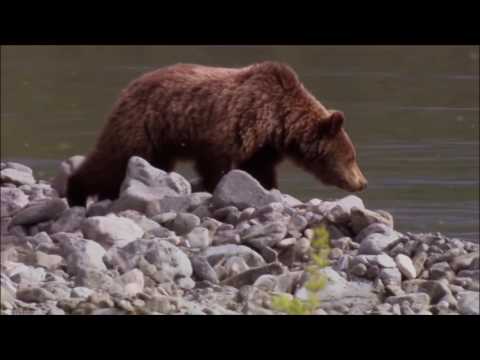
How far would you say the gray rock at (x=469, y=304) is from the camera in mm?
7332

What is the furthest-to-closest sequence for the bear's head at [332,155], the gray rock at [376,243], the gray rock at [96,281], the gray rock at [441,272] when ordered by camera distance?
the bear's head at [332,155] < the gray rock at [376,243] < the gray rock at [441,272] < the gray rock at [96,281]

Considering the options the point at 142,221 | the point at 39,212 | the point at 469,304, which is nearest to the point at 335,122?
the point at 142,221

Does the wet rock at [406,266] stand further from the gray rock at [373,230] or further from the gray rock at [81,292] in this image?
the gray rock at [81,292]

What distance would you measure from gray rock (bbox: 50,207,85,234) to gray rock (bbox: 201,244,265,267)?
4.05 feet

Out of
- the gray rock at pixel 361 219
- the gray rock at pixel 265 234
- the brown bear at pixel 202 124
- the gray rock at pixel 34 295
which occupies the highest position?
the brown bear at pixel 202 124

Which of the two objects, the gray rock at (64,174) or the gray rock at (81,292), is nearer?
the gray rock at (81,292)

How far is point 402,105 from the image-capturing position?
56.2 feet

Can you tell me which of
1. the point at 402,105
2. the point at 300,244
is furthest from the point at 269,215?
the point at 402,105

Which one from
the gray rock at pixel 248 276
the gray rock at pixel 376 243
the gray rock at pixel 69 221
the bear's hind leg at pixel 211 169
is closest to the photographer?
the gray rock at pixel 248 276

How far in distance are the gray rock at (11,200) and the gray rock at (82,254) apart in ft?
5.54

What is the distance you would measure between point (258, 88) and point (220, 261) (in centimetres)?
232

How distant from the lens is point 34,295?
7.31 m

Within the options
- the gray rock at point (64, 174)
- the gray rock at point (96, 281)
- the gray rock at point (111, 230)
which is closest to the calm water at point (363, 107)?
the gray rock at point (64, 174)

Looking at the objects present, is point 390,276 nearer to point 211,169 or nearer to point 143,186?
point 143,186
